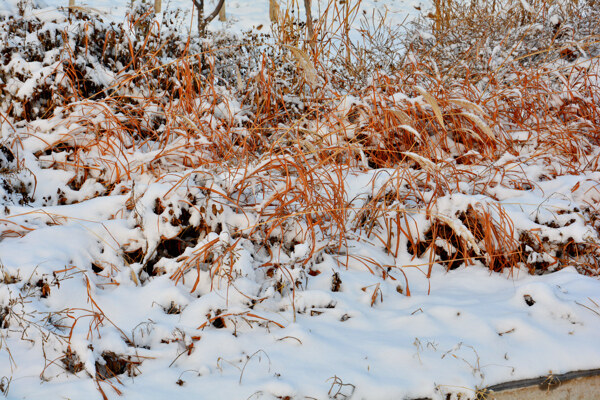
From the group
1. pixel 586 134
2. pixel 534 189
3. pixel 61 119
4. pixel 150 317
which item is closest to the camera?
pixel 150 317

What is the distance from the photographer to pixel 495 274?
2607mm

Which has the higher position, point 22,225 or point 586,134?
point 586,134

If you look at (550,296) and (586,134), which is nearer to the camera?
(550,296)

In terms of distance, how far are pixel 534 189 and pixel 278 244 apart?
1479 mm

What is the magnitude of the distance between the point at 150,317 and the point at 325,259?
825mm

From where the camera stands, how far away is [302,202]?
2.76 meters

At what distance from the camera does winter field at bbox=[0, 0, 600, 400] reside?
1968 millimetres

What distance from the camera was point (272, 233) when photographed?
268 centimetres

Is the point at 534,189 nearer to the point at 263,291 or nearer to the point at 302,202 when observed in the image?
the point at 302,202

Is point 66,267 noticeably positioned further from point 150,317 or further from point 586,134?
point 586,134

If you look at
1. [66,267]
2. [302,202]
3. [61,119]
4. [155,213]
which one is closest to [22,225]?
[66,267]

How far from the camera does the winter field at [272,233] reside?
1.97 m

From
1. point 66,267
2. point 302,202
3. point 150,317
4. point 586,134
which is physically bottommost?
point 150,317

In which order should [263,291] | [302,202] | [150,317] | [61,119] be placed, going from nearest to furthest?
[150,317], [263,291], [302,202], [61,119]
